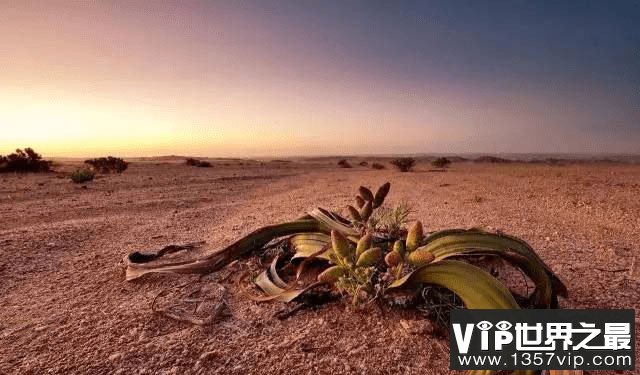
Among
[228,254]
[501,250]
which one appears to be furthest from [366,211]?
[228,254]

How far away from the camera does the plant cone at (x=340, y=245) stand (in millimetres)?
1868

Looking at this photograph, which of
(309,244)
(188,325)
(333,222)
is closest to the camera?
(188,325)

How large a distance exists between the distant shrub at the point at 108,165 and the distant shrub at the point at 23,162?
1920 mm

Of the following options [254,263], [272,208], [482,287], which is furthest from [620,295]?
[272,208]

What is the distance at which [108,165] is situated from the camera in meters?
18.1

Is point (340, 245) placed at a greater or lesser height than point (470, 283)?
greater

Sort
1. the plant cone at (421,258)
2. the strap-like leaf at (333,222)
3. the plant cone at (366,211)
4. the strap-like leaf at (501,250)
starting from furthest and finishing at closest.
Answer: the strap-like leaf at (333,222) < the plant cone at (366,211) < the strap-like leaf at (501,250) < the plant cone at (421,258)

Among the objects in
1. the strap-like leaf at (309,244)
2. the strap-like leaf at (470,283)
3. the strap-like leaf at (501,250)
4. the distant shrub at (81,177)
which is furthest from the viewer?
the distant shrub at (81,177)

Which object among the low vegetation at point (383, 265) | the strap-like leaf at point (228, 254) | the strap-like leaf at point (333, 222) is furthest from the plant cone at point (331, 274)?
the strap-like leaf at point (228, 254)

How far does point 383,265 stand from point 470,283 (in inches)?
26.0

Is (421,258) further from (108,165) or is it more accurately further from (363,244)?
(108,165)

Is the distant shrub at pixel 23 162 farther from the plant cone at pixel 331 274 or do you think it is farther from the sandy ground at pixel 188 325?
the plant cone at pixel 331 274

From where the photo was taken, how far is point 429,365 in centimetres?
177

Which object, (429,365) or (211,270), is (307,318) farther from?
(211,270)
